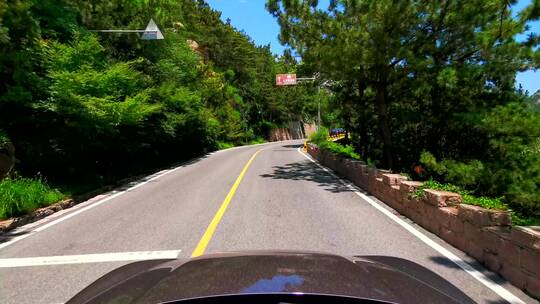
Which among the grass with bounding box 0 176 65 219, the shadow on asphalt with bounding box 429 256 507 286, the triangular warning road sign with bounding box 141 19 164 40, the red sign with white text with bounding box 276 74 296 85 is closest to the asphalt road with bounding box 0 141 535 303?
the shadow on asphalt with bounding box 429 256 507 286

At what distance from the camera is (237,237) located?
7.57 metres

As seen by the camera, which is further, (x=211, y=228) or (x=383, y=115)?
(x=383, y=115)

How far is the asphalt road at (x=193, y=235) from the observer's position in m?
5.64

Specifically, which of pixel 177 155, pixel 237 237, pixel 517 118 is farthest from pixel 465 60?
pixel 177 155

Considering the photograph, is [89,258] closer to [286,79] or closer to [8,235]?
[8,235]

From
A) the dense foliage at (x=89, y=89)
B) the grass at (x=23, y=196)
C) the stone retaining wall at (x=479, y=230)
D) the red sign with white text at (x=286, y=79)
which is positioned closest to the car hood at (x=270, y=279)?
the stone retaining wall at (x=479, y=230)

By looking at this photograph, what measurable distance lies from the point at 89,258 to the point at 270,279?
17.3ft

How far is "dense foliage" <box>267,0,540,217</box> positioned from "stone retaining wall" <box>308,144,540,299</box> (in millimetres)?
3170

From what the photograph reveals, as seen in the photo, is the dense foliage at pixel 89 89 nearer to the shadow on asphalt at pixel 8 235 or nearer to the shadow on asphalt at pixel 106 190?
the shadow on asphalt at pixel 106 190

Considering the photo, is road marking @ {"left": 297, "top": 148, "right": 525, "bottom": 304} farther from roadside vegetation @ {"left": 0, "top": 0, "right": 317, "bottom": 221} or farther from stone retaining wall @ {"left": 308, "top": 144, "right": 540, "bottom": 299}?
roadside vegetation @ {"left": 0, "top": 0, "right": 317, "bottom": 221}

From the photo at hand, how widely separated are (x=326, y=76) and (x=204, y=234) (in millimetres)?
11817

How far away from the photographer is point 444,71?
13594 mm

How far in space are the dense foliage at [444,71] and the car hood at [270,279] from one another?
9321 mm

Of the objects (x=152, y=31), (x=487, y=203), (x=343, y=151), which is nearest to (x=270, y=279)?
(x=487, y=203)
